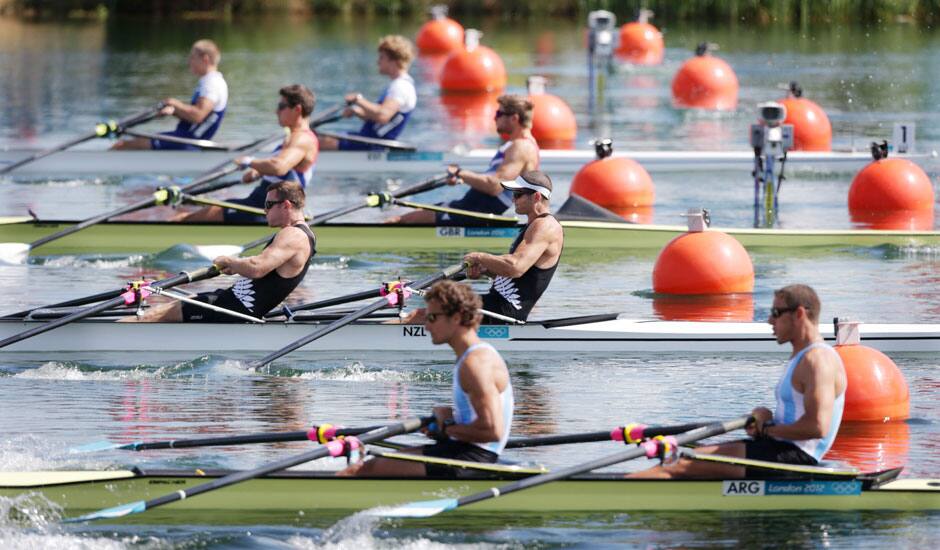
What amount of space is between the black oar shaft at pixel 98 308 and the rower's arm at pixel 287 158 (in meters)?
3.48

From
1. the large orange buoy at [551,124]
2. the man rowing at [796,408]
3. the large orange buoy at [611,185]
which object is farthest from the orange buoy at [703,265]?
the large orange buoy at [551,124]

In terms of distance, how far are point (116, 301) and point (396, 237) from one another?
496cm

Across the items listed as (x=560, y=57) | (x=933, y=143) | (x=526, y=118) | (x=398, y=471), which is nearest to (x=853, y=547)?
(x=398, y=471)

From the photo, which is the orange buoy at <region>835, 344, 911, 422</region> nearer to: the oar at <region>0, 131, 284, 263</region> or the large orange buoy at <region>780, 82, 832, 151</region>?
the oar at <region>0, 131, 284, 263</region>

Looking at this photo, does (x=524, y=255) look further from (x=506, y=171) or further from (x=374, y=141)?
(x=374, y=141)

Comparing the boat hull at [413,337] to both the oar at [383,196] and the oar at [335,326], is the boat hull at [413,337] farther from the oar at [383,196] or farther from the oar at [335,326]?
the oar at [383,196]

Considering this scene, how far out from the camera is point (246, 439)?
9.55 metres

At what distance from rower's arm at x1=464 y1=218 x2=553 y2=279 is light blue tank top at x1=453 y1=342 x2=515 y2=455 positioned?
3.19 meters

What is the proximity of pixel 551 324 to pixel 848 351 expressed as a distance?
8.12 feet

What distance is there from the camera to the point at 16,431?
11180mm

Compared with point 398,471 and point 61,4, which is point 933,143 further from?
point 61,4

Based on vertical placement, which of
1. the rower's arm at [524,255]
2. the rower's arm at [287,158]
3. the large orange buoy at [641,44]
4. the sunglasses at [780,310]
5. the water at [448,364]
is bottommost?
the water at [448,364]

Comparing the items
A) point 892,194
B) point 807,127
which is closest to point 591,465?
point 892,194

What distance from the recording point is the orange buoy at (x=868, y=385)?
11273 mm
